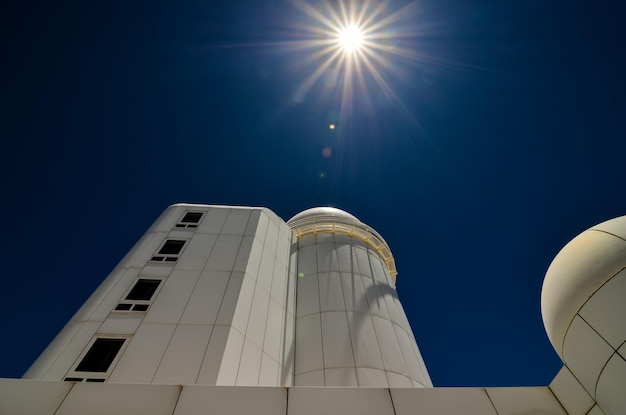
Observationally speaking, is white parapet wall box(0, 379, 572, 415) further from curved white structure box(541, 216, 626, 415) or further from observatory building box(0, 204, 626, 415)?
curved white structure box(541, 216, 626, 415)

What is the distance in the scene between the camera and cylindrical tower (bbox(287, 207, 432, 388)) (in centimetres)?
1245

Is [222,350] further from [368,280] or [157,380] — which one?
[368,280]

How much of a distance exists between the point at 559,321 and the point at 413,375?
1000cm

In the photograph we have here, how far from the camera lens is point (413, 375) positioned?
1339 centimetres

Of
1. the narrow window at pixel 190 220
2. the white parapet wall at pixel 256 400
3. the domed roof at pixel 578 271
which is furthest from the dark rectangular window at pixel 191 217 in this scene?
the domed roof at pixel 578 271

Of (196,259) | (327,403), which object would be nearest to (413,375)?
(327,403)

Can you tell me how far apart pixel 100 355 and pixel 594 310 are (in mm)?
13480

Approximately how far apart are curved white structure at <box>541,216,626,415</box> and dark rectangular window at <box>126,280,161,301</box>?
1341cm

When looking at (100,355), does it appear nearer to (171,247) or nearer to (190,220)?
(171,247)

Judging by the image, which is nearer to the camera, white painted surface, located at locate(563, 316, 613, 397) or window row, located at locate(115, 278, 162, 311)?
white painted surface, located at locate(563, 316, 613, 397)

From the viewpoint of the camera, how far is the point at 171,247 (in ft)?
50.5

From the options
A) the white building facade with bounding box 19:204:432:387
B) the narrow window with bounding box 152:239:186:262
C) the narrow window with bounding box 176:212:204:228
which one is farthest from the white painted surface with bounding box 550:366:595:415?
the narrow window with bounding box 176:212:204:228

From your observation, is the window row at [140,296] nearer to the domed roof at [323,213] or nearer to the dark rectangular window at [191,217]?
the dark rectangular window at [191,217]

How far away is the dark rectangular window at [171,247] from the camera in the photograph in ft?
49.0
